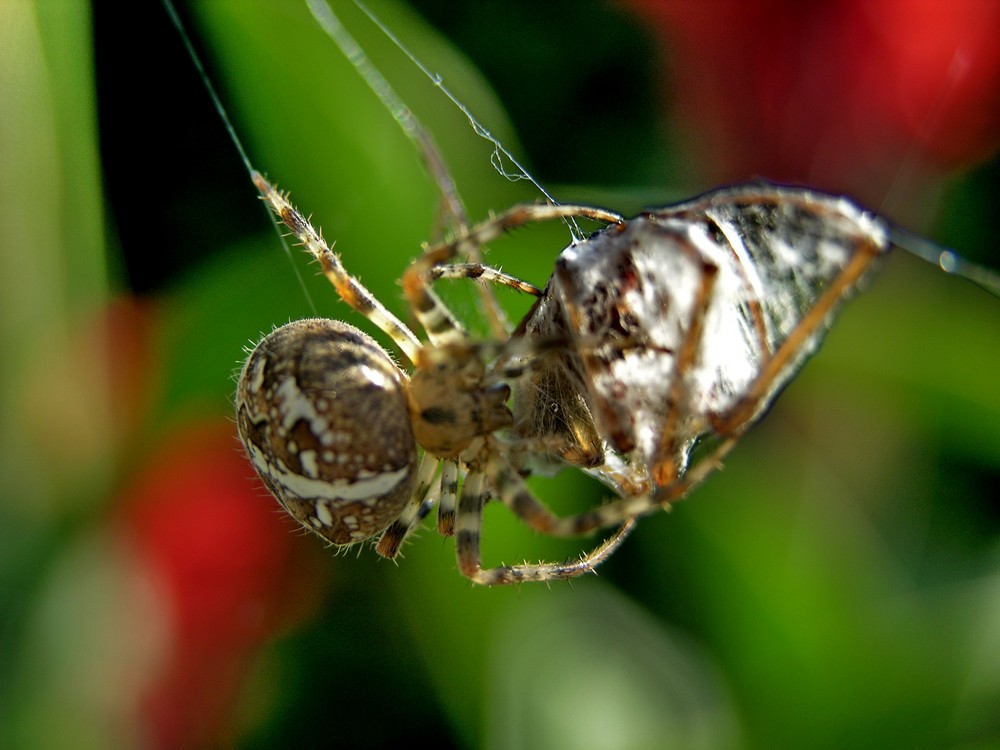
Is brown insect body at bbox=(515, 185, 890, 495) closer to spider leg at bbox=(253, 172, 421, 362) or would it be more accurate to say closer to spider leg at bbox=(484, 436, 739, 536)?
spider leg at bbox=(484, 436, 739, 536)

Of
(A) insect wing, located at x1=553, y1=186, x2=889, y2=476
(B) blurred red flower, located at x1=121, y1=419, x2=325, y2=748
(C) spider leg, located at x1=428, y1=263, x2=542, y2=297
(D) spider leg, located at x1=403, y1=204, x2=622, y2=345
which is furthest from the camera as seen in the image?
(B) blurred red flower, located at x1=121, y1=419, x2=325, y2=748

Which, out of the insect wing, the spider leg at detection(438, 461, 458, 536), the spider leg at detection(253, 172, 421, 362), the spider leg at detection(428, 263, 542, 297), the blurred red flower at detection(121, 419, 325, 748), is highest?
the insect wing

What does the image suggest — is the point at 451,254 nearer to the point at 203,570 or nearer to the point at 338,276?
the point at 338,276

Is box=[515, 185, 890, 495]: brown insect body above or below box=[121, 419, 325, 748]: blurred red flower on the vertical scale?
above

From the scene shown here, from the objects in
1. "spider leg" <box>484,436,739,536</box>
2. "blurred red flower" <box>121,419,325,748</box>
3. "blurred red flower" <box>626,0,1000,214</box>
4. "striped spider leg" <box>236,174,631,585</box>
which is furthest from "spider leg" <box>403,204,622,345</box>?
"blurred red flower" <box>626,0,1000,214</box>

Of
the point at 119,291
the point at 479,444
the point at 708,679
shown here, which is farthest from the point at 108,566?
the point at 708,679

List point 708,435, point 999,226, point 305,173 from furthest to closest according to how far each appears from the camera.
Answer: point 999,226 < point 305,173 < point 708,435

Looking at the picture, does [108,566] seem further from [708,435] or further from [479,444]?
[708,435]

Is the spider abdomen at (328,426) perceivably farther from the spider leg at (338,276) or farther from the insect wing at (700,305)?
the insect wing at (700,305)
